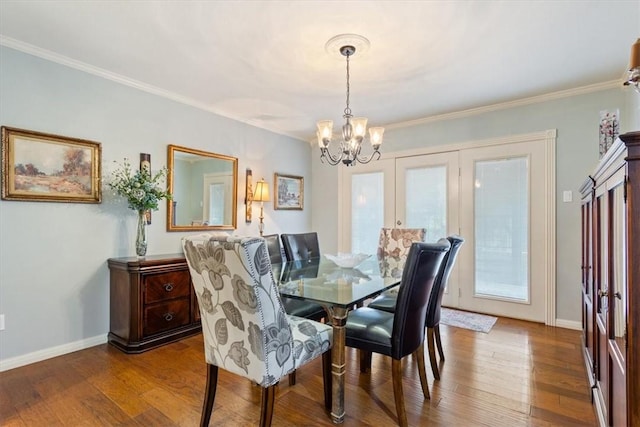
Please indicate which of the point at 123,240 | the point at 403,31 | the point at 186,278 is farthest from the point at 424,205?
the point at 123,240

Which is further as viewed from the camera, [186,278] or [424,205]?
[424,205]

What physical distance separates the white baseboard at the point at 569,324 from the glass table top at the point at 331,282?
2.06 m

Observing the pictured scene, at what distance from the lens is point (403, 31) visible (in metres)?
2.19

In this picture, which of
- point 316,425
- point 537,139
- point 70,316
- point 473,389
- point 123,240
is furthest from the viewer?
point 537,139

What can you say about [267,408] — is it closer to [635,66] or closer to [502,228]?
[635,66]

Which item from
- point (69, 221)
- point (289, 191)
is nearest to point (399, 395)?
point (69, 221)

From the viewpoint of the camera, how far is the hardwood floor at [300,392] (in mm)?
1775

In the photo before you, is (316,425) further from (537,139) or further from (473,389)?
(537,139)

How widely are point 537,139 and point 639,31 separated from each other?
1.30 meters

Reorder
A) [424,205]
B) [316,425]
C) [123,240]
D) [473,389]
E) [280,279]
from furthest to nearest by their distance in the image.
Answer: [424,205] < [123,240] < [280,279] < [473,389] < [316,425]

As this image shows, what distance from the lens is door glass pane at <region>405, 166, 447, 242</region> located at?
3.98 m

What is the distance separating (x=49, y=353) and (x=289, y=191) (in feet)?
10.4

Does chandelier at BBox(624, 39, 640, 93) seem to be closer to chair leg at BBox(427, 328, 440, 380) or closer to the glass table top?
the glass table top

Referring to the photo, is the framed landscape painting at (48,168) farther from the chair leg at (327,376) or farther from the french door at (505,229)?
the french door at (505,229)
